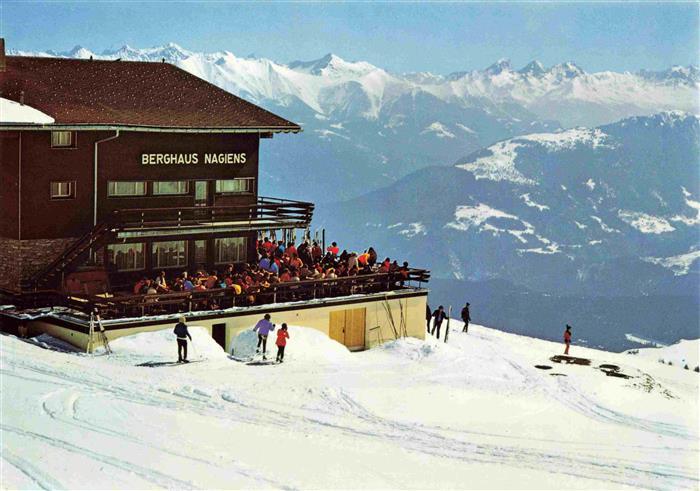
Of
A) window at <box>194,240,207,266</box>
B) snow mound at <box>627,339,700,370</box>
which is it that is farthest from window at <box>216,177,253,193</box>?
snow mound at <box>627,339,700,370</box>

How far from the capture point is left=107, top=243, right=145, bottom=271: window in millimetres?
47406

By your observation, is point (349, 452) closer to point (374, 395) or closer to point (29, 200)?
point (374, 395)

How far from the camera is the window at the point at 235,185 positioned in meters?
52.1

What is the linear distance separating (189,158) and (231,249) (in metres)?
4.24

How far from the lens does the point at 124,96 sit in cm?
4941

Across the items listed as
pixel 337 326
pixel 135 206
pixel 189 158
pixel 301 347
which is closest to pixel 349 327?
pixel 337 326

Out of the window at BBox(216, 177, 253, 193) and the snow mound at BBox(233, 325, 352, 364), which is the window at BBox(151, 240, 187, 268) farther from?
the snow mound at BBox(233, 325, 352, 364)

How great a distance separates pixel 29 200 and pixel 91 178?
2.64m

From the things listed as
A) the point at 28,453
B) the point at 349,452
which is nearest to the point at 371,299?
the point at 349,452

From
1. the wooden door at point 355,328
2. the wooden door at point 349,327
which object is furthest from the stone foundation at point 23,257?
the wooden door at point 355,328

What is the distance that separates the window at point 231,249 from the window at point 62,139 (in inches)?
305

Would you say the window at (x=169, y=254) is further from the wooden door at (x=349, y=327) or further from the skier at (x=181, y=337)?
the skier at (x=181, y=337)

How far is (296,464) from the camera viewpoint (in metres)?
28.8

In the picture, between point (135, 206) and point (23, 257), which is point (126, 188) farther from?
point (23, 257)
